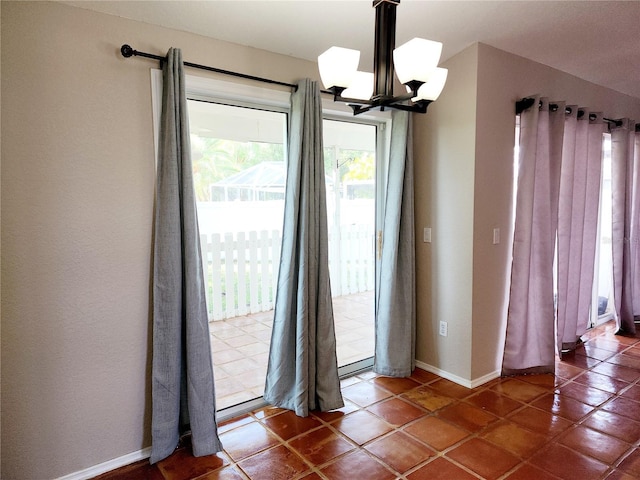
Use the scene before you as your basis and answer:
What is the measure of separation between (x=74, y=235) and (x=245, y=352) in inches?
62.0

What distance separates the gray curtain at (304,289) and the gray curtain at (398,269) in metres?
0.62

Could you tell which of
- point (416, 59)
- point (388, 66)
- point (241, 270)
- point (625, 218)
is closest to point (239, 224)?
point (241, 270)

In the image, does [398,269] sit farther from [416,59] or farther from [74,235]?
[74,235]

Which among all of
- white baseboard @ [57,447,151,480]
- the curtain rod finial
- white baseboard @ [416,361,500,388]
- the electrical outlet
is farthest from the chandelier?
white baseboard @ [416,361,500,388]

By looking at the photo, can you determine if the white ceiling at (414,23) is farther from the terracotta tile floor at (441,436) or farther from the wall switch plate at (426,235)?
the terracotta tile floor at (441,436)

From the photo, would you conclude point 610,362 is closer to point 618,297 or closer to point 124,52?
point 618,297

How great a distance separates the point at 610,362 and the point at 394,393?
6.56 feet

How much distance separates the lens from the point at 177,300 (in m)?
2.23

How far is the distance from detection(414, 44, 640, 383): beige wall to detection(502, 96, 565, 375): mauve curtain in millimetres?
79

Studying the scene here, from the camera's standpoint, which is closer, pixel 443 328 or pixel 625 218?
pixel 443 328

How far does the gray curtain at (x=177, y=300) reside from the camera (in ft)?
7.14

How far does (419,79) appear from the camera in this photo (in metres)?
1.49

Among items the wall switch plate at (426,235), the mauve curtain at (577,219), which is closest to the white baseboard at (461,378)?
the mauve curtain at (577,219)

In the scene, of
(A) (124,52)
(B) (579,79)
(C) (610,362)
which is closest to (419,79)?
(A) (124,52)
